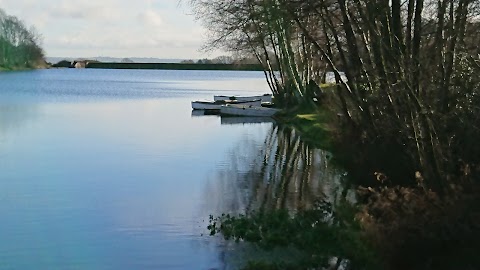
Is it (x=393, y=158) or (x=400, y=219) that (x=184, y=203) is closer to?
(x=393, y=158)

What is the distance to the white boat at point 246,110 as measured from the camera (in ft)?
124

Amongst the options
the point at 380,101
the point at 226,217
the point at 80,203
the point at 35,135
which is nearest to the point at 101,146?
the point at 35,135

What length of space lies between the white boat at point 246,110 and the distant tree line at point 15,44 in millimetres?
73739

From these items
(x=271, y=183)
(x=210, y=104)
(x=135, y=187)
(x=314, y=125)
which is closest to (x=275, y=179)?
(x=271, y=183)

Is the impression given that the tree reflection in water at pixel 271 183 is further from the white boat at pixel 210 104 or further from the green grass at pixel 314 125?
the white boat at pixel 210 104

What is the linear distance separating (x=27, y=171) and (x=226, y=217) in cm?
750

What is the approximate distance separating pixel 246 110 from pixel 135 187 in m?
22.9

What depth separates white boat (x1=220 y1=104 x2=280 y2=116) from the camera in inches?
1486

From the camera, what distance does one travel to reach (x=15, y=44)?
11019cm

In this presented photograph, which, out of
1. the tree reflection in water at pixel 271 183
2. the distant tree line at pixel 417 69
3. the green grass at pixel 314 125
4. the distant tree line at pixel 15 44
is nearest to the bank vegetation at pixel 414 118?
the distant tree line at pixel 417 69

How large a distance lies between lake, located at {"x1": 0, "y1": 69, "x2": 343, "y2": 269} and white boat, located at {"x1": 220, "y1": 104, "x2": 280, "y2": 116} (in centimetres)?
585

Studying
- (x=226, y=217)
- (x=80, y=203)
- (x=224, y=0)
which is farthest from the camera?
(x=224, y=0)

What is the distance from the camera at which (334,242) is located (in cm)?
984

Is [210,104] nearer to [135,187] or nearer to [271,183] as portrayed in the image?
[271,183]
